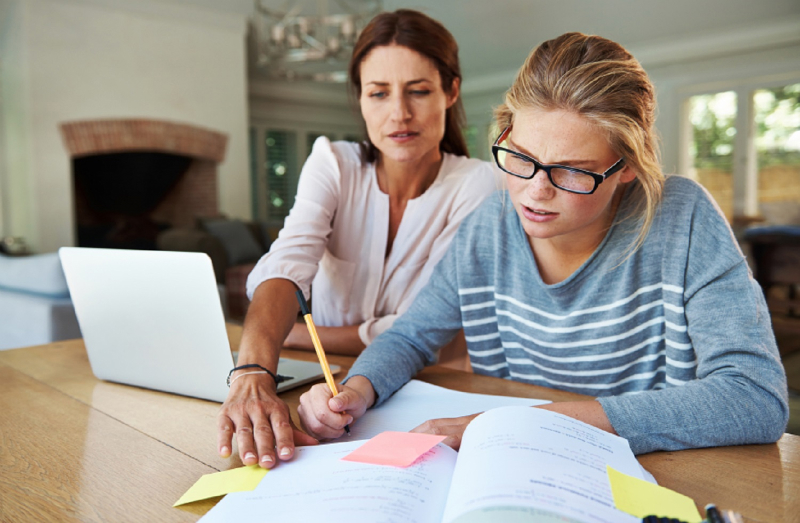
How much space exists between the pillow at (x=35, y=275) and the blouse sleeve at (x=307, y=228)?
147 cm

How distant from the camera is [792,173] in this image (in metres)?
6.81

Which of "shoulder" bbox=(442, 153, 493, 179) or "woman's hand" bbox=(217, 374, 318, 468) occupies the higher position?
"shoulder" bbox=(442, 153, 493, 179)

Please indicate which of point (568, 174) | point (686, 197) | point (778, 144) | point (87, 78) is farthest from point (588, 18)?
point (568, 174)

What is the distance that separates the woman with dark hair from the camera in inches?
52.6

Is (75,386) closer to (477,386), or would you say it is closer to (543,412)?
(477,386)

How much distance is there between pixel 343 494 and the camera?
61 centimetres

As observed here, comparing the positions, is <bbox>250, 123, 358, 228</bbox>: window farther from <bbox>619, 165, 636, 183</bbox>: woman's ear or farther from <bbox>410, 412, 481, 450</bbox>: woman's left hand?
<bbox>410, 412, 481, 450</bbox>: woman's left hand

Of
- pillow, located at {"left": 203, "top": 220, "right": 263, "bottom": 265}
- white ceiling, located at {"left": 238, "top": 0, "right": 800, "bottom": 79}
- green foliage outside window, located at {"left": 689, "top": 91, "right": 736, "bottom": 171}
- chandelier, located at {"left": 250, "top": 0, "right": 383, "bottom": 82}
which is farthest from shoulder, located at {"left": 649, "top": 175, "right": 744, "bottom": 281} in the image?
green foliage outside window, located at {"left": 689, "top": 91, "right": 736, "bottom": 171}

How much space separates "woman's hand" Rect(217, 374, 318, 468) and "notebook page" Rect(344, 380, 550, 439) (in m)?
0.10

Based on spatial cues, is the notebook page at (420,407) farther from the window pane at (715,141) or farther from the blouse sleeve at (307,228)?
the window pane at (715,141)

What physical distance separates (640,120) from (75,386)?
1.04 metres

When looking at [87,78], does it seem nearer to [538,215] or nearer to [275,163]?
[275,163]

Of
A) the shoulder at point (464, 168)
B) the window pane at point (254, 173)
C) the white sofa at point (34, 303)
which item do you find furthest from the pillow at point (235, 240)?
the shoulder at point (464, 168)

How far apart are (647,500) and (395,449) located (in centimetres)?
26
